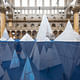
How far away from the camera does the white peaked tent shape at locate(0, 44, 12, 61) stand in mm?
3113

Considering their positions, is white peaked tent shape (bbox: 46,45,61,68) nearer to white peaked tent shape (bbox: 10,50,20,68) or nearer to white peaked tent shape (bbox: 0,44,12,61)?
white peaked tent shape (bbox: 10,50,20,68)

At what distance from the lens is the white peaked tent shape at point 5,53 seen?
3.11 metres

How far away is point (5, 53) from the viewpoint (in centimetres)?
313

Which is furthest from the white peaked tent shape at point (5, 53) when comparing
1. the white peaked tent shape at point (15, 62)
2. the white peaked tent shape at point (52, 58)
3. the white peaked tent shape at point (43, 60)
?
the white peaked tent shape at point (52, 58)

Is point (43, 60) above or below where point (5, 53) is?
below

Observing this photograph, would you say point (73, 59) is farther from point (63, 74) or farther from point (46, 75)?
point (46, 75)

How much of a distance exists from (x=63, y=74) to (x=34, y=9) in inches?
1436

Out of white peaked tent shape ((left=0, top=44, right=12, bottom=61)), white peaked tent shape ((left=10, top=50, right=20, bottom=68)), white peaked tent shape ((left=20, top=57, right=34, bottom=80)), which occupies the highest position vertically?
white peaked tent shape ((left=0, top=44, right=12, bottom=61))

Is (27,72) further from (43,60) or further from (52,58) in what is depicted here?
(52,58)

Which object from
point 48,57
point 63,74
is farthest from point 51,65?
point 63,74

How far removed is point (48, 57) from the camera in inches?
123

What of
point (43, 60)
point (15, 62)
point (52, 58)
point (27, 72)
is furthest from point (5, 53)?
point (52, 58)

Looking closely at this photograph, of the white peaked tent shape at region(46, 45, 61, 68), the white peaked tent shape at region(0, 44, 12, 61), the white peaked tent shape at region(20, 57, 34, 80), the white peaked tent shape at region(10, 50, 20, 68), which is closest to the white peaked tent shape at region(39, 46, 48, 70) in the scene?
the white peaked tent shape at region(46, 45, 61, 68)

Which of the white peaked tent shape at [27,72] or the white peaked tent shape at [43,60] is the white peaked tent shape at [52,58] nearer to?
the white peaked tent shape at [43,60]
